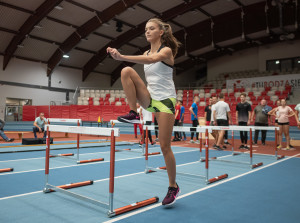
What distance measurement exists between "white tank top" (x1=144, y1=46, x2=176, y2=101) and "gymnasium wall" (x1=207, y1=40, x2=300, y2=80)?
23.4 metres

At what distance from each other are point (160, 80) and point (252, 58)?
81.8 ft

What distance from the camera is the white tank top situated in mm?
2602

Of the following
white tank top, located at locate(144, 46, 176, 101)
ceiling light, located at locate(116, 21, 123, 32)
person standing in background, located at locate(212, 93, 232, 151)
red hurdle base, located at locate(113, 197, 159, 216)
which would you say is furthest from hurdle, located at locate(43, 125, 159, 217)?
ceiling light, located at locate(116, 21, 123, 32)

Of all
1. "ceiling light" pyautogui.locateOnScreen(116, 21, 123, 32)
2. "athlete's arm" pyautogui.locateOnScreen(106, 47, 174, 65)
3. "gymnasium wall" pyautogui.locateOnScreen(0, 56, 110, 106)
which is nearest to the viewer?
"athlete's arm" pyautogui.locateOnScreen(106, 47, 174, 65)

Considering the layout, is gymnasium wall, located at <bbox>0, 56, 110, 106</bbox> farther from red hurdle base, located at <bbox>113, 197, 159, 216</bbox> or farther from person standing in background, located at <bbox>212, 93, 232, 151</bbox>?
red hurdle base, located at <bbox>113, 197, 159, 216</bbox>

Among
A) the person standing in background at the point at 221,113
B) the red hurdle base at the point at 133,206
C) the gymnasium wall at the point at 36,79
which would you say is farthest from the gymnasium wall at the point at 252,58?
the red hurdle base at the point at 133,206

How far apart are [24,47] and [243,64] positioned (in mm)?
19949

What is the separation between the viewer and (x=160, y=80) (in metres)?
2.63

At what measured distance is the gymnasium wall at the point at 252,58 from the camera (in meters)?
22.5

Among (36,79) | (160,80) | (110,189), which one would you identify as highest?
(36,79)

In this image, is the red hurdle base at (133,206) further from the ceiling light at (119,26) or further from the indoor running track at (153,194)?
the ceiling light at (119,26)

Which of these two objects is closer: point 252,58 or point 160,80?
point 160,80

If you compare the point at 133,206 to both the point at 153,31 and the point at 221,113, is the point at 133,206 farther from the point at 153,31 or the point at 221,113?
the point at 221,113

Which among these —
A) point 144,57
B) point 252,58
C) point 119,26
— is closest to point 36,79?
point 119,26
